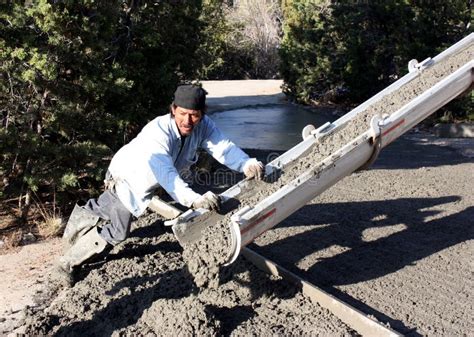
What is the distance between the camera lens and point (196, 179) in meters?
7.98

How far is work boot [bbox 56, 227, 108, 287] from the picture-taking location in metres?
4.41

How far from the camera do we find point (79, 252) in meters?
4.50

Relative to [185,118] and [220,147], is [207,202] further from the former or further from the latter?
[220,147]

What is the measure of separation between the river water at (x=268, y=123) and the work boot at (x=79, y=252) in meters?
6.13

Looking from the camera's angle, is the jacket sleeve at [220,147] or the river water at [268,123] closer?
the jacket sleeve at [220,147]

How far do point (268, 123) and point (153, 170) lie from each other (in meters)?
9.84

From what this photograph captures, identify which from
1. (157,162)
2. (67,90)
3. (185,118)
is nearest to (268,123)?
(67,90)

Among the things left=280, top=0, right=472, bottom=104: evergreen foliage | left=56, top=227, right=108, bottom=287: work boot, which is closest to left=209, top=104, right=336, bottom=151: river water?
left=280, top=0, right=472, bottom=104: evergreen foliage

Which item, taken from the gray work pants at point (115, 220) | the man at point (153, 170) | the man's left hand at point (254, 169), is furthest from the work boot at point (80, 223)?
the man's left hand at point (254, 169)

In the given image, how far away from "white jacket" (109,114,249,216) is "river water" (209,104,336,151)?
581cm

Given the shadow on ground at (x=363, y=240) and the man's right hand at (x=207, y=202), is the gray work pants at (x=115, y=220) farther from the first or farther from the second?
the shadow on ground at (x=363, y=240)

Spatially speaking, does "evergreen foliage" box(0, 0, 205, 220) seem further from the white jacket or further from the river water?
the river water

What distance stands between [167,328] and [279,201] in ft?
3.86

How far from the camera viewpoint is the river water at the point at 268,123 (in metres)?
11.1
